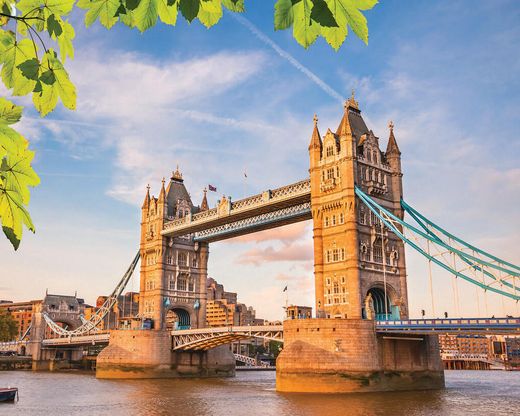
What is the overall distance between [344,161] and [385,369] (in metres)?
16.2

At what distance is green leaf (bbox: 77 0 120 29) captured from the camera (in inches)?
117

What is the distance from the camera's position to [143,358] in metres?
60.3

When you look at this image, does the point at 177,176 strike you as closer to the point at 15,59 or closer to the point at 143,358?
the point at 143,358

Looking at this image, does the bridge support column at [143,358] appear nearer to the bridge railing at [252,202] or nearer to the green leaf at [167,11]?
the bridge railing at [252,202]

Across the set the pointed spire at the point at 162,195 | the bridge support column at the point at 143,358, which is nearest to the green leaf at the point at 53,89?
the bridge support column at the point at 143,358

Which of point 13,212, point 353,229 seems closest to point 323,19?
point 13,212

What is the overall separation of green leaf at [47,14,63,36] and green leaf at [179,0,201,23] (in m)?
0.64

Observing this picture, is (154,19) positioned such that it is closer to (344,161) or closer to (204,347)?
(344,161)

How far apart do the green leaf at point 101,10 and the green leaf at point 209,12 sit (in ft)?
1.41

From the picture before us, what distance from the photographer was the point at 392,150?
1972 inches

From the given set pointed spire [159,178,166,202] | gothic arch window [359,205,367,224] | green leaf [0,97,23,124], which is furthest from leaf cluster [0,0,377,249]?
pointed spire [159,178,166,202]

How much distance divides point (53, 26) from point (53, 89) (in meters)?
0.32

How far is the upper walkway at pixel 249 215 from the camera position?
2082 inches

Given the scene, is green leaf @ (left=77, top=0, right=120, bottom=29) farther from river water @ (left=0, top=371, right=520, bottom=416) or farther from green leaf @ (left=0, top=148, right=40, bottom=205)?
river water @ (left=0, top=371, right=520, bottom=416)
